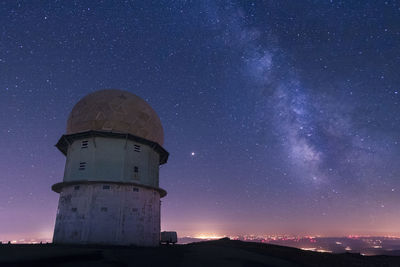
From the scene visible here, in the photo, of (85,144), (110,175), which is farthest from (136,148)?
(85,144)

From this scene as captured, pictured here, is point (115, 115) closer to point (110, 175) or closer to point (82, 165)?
point (82, 165)

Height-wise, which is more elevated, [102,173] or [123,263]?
[102,173]

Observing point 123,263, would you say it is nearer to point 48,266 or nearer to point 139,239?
point 48,266

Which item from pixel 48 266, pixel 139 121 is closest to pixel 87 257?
pixel 48 266

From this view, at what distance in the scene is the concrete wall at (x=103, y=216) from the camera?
1866cm

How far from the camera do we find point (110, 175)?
20.5 meters

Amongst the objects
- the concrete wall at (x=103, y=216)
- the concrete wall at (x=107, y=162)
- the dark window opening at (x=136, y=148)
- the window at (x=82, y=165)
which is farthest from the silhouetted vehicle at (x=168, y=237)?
the window at (x=82, y=165)

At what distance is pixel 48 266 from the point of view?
9719 millimetres

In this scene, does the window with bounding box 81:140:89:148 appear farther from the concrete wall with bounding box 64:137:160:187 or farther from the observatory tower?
the concrete wall with bounding box 64:137:160:187

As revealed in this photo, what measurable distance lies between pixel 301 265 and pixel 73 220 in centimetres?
1623

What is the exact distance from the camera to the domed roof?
2216 cm

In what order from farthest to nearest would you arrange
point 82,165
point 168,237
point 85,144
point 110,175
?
point 168,237
point 85,144
point 82,165
point 110,175

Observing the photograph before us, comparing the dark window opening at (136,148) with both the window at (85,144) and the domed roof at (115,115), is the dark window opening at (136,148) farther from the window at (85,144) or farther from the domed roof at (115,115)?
the window at (85,144)

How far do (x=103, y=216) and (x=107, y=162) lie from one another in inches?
170
